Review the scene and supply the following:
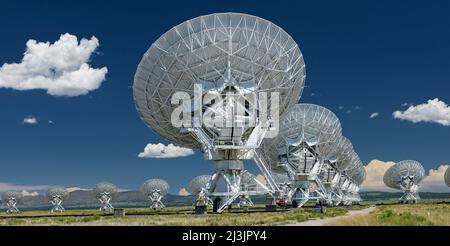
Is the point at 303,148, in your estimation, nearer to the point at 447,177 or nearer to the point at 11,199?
the point at 447,177

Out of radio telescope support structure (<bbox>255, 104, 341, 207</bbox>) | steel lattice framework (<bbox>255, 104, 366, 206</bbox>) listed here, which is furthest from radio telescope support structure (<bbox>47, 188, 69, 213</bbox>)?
radio telescope support structure (<bbox>255, 104, 341, 207</bbox>)

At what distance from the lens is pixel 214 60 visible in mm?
49312

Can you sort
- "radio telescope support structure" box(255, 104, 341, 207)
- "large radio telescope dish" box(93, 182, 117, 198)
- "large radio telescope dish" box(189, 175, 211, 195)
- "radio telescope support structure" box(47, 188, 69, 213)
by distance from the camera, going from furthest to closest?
"radio telescope support structure" box(47, 188, 69, 213) → "large radio telescope dish" box(93, 182, 117, 198) → "large radio telescope dish" box(189, 175, 211, 195) → "radio telescope support structure" box(255, 104, 341, 207)

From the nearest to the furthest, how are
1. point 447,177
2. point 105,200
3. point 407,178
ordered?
1. point 447,177
2. point 407,178
3. point 105,200

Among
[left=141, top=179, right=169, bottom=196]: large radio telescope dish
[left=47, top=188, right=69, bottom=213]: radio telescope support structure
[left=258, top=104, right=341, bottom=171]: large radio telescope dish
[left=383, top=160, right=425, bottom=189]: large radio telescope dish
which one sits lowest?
[left=47, top=188, right=69, bottom=213]: radio telescope support structure

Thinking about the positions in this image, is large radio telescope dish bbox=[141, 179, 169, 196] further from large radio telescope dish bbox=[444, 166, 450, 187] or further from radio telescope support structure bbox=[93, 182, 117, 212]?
large radio telescope dish bbox=[444, 166, 450, 187]

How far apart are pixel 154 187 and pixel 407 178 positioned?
67198 millimetres

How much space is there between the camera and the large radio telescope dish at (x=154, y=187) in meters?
137

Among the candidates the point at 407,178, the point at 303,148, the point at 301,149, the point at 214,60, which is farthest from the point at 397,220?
the point at 407,178

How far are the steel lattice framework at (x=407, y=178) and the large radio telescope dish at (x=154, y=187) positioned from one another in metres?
60.4

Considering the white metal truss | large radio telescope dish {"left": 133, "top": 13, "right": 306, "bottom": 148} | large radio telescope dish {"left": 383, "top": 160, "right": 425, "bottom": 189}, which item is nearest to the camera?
large radio telescope dish {"left": 133, "top": 13, "right": 306, "bottom": 148}

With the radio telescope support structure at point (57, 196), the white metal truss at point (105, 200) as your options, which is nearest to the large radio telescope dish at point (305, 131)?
the white metal truss at point (105, 200)

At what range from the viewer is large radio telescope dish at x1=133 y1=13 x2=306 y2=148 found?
1897 inches
